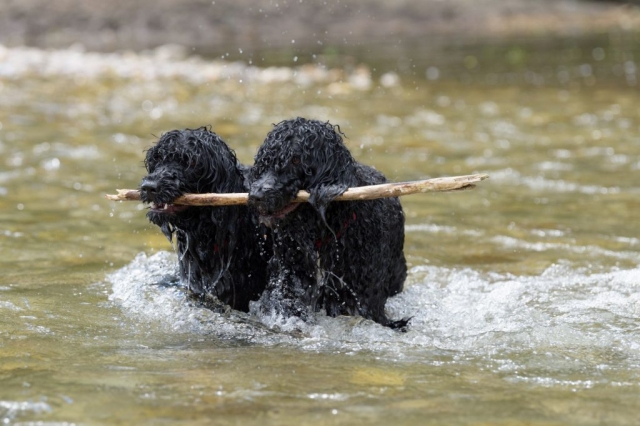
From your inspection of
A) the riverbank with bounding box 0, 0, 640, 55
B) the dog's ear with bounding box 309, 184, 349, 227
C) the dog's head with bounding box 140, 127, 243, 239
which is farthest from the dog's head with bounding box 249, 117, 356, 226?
the riverbank with bounding box 0, 0, 640, 55

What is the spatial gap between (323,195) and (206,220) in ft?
3.39

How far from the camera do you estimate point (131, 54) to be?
23.9 m

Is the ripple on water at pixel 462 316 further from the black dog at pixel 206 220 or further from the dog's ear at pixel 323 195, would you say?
the dog's ear at pixel 323 195

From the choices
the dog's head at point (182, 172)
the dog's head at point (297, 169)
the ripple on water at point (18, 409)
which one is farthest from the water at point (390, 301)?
the dog's head at point (297, 169)

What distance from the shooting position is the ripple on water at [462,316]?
555cm

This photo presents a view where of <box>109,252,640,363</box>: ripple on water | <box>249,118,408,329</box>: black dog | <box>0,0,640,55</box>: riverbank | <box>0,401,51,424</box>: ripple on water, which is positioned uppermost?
<box>0,0,640,55</box>: riverbank

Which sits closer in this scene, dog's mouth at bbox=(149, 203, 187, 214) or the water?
the water

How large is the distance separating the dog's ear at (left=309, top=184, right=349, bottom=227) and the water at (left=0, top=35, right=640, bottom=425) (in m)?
0.87

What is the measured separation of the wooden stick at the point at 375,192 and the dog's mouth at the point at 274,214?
0.05 metres

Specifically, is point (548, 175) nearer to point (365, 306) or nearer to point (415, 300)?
point (415, 300)

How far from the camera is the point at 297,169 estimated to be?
217 inches

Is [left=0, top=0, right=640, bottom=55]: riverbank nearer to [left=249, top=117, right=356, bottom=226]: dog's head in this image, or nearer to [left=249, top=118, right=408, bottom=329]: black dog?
[left=249, top=118, right=408, bottom=329]: black dog

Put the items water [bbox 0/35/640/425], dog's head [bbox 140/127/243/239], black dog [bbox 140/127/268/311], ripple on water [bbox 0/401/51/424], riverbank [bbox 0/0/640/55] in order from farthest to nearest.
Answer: riverbank [bbox 0/0/640/55] < black dog [bbox 140/127/268/311] < dog's head [bbox 140/127/243/239] < water [bbox 0/35/640/425] < ripple on water [bbox 0/401/51/424]

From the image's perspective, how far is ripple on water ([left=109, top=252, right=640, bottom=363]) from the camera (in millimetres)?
5546
